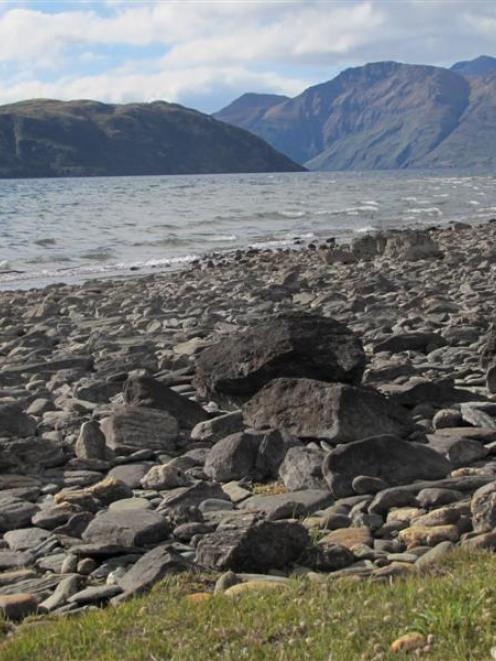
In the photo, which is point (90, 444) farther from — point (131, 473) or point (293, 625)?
point (293, 625)

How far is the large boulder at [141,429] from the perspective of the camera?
897cm

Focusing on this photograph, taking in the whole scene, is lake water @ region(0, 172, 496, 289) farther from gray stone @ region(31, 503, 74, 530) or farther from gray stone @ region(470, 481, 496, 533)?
gray stone @ region(470, 481, 496, 533)

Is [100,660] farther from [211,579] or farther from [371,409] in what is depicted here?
[371,409]

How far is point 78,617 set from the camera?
503 centimetres

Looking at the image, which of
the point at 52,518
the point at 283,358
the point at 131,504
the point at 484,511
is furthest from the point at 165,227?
the point at 484,511

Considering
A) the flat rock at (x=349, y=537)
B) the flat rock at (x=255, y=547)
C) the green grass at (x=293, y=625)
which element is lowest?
the flat rock at (x=349, y=537)

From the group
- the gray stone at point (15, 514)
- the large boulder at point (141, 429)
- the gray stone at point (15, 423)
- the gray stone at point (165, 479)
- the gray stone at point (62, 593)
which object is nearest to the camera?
the gray stone at point (62, 593)

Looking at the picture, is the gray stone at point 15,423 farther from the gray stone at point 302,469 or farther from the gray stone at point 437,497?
the gray stone at point 437,497

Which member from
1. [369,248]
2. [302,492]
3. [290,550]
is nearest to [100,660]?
[290,550]

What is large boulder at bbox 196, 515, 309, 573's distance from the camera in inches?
226

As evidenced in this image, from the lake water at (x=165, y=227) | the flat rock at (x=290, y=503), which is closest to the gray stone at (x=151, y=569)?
the flat rock at (x=290, y=503)

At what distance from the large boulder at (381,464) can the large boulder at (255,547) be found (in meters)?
1.36

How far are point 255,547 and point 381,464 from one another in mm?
1942

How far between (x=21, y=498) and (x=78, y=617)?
281 cm
